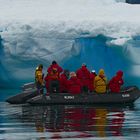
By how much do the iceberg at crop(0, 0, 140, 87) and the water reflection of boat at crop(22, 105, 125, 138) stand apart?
867cm

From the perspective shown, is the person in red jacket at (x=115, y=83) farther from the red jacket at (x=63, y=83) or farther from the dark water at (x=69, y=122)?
the red jacket at (x=63, y=83)

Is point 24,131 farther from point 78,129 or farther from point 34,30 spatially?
point 34,30

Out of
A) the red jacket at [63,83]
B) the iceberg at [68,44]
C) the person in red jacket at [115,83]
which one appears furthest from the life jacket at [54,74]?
the iceberg at [68,44]

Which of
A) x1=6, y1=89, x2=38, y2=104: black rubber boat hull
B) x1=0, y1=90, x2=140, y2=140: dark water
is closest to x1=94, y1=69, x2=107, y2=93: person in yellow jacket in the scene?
x1=0, y1=90, x2=140, y2=140: dark water

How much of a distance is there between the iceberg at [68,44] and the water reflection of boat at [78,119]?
→ 8672mm

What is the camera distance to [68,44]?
29109mm

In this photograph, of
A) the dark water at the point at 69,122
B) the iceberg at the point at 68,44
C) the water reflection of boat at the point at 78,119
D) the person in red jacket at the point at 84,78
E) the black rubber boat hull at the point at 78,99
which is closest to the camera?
the dark water at the point at 69,122

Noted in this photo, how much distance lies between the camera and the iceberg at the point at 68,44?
2878 cm

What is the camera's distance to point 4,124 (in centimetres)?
1534

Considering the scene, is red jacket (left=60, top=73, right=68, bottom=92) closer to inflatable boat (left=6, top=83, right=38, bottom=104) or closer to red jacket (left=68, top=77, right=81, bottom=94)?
red jacket (left=68, top=77, right=81, bottom=94)

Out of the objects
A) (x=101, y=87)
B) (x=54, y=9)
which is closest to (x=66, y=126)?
(x=101, y=87)

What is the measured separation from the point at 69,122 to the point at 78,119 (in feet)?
2.34

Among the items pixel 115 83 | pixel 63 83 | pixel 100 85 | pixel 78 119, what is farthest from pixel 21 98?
pixel 78 119

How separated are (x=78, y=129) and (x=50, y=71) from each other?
7.84 m
